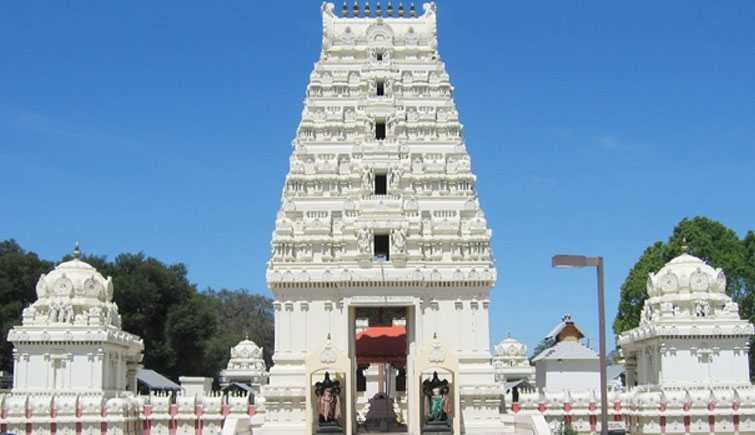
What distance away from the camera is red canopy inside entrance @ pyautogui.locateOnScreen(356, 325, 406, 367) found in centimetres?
4203

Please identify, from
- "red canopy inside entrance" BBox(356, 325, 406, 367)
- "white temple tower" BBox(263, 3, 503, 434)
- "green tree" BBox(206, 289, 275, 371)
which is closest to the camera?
"white temple tower" BBox(263, 3, 503, 434)

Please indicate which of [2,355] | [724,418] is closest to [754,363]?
[724,418]

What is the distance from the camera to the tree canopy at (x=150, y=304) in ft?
205

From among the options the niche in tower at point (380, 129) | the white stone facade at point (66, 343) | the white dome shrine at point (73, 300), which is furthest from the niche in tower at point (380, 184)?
the white dome shrine at point (73, 300)

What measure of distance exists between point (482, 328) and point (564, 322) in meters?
36.4

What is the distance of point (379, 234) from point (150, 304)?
30381 millimetres

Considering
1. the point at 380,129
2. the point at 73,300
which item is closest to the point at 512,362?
the point at 380,129

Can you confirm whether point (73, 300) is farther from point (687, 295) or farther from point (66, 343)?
point (687, 295)

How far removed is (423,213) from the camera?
38.8m

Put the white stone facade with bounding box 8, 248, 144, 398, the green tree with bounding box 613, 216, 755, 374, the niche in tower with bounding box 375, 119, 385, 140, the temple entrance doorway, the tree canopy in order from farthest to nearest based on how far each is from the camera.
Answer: the tree canopy
the green tree with bounding box 613, 216, 755, 374
the niche in tower with bounding box 375, 119, 385, 140
the white stone facade with bounding box 8, 248, 144, 398
the temple entrance doorway

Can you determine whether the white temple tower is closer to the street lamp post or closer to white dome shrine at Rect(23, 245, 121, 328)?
white dome shrine at Rect(23, 245, 121, 328)

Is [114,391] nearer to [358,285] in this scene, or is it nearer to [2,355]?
[358,285]

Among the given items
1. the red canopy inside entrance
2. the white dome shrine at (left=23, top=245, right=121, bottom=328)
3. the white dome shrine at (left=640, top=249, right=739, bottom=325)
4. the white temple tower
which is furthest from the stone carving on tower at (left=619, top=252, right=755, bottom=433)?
the white dome shrine at (left=23, top=245, right=121, bottom=328)

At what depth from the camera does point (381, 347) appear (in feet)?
139
